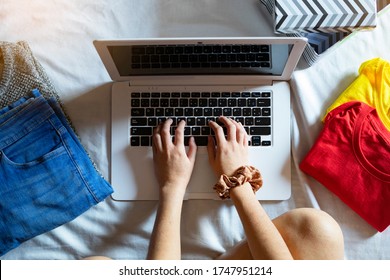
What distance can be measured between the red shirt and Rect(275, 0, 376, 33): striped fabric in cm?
15

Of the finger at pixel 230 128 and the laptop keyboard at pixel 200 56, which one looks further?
the finger at pixel 230 128

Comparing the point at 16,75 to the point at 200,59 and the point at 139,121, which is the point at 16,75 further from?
the point at 200,59

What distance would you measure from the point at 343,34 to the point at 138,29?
39 cm

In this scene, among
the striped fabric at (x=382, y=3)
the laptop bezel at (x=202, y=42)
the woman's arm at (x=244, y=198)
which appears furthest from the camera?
the striped fabric at (x=382, y=3)

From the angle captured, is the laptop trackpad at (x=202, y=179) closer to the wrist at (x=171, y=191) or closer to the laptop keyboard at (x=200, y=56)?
the wrist at (x=171, y=191)

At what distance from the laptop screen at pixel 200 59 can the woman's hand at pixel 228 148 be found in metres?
0.10

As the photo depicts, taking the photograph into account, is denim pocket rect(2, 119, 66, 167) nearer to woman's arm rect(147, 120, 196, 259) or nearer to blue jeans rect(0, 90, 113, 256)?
blue jeans rect(0, 90, 113, 256)

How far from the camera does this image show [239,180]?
87 centimetres

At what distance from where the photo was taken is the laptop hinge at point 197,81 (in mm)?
892

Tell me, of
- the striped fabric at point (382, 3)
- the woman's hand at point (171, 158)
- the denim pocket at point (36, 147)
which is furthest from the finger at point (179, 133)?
the striped fabric at point (382, 3)

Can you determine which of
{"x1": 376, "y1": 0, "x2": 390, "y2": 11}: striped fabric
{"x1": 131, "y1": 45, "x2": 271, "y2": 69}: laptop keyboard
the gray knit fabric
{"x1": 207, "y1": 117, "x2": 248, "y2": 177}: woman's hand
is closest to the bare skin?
{"x1": 207, "y1": 117, "x2": 248, "y2": 177}: woman's hand

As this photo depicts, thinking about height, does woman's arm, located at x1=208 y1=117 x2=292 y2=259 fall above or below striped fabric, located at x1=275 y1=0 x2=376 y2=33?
below

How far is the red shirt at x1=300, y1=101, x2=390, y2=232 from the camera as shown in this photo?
896 mm
